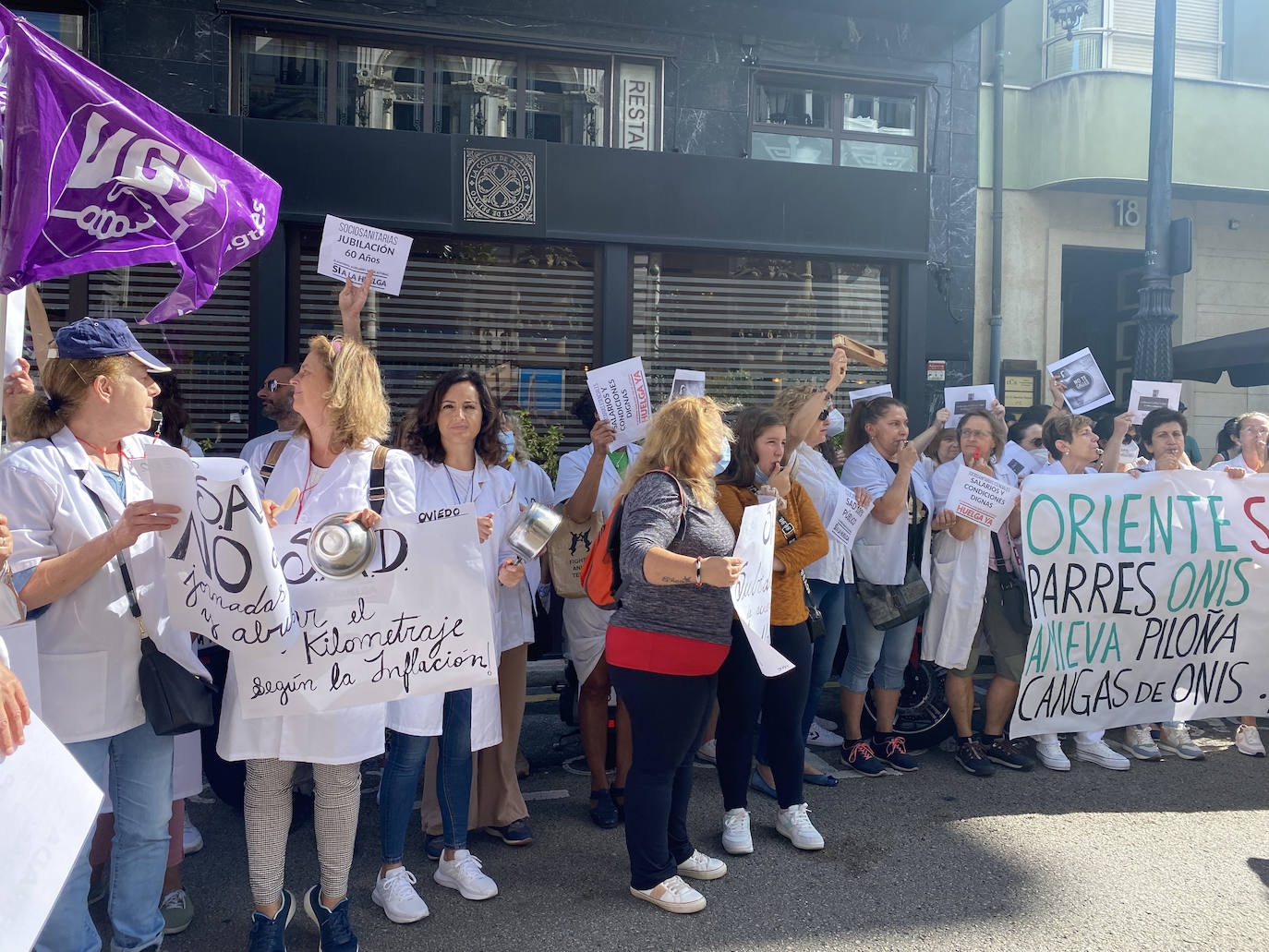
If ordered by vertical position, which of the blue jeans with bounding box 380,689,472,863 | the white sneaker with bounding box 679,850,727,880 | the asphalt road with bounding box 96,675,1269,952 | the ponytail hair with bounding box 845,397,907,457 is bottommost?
the asphalt road with bounding box 96,675,1269,952

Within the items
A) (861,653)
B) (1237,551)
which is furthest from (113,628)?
(1237,551)

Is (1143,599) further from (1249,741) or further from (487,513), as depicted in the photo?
(487,513)

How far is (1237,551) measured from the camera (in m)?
5.30

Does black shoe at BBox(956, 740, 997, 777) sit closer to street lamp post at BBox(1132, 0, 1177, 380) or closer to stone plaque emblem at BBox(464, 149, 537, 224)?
street lamp post at BBox(1132, 0, 1177, 380)

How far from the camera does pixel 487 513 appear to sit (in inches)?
154

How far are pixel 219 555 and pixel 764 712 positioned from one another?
2340mm

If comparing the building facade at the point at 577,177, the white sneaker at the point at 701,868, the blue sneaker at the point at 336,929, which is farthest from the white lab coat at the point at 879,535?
the building facade at the point at 577,177

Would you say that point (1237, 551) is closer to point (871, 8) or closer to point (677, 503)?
point (677, 503)

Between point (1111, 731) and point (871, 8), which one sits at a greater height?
point (871, 8)

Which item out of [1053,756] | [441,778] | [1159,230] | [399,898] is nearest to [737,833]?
[441,778]

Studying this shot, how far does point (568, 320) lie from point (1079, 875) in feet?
22.3

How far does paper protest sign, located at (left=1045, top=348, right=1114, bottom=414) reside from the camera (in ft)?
21.5

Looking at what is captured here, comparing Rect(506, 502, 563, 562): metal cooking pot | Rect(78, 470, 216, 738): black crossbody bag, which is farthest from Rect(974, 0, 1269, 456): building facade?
Rect(78, 470, 216, 738): black crossbody bag

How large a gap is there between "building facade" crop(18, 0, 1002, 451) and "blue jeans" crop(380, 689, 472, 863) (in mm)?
5795
